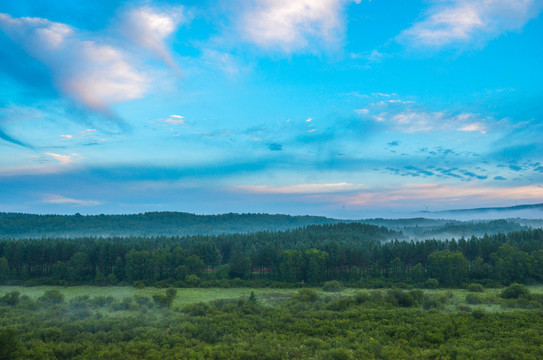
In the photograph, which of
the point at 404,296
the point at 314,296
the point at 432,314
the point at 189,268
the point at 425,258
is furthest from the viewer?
the point at 425,258

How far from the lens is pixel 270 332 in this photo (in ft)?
128

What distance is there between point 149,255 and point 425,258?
287ft

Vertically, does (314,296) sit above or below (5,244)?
below

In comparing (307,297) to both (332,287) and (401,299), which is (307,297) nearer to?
(401,299)

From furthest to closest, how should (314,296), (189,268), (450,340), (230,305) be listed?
(189,268)
(314,296)
(230,305)
(450,340)

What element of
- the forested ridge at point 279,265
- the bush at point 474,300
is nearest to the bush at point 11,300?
the forested ridge at point 279,265

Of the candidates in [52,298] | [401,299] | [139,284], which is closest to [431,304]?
[401,299]

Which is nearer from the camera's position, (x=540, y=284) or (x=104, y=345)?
(x=104, y=345)

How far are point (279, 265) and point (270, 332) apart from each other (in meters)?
66.5

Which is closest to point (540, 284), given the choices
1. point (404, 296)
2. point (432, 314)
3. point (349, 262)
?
point (349, 262)

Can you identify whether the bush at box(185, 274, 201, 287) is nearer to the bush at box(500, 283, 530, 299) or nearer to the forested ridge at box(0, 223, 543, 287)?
the forested ridge at box(0, 223, 543, 287)

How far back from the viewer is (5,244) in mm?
113000

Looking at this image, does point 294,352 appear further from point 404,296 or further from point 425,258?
point 425,258

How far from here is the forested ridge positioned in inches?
3748
